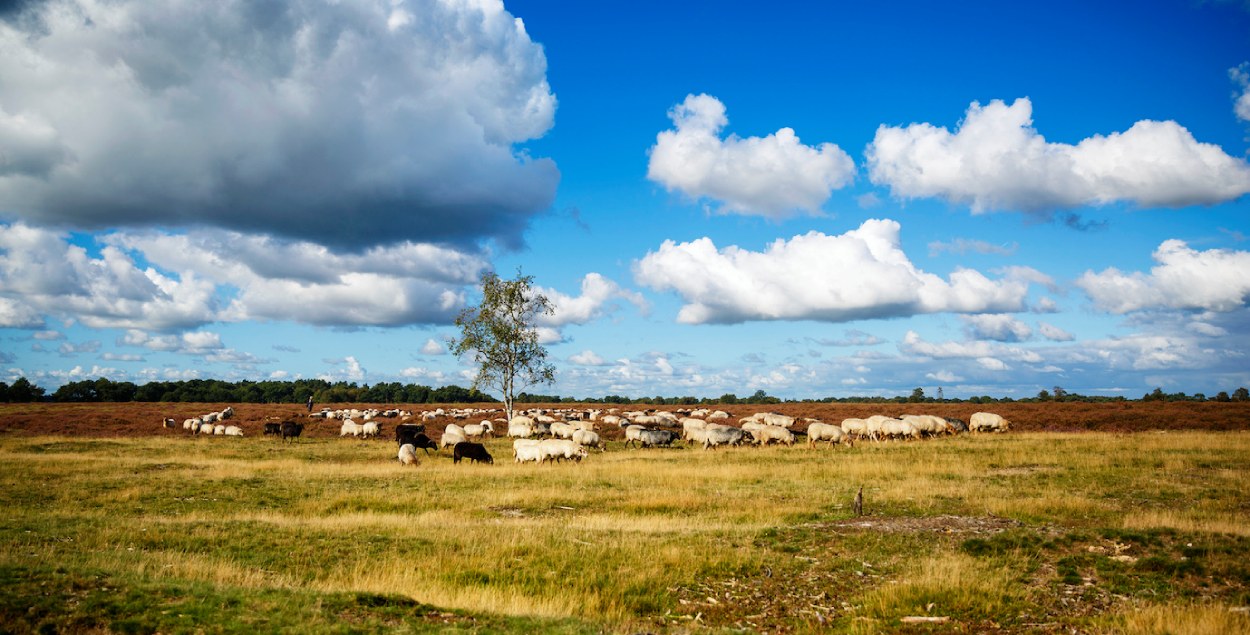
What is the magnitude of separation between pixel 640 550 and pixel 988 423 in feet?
140

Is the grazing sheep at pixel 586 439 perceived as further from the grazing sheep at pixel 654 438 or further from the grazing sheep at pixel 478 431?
the grazing sheep at pixel 478 431

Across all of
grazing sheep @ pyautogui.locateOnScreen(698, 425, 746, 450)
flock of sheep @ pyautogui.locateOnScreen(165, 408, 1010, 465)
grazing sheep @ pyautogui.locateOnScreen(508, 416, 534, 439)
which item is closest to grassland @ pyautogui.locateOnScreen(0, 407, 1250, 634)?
flock of sheep @ pyautogui.locateOnScreen(165, 408, 1010, 465)

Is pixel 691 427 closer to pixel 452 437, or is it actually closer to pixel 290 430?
pixel 452 437

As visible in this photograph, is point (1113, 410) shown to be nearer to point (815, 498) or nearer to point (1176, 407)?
point (1176, 407)

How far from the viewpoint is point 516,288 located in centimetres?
5675

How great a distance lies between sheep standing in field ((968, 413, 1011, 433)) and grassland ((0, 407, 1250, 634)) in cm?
2055

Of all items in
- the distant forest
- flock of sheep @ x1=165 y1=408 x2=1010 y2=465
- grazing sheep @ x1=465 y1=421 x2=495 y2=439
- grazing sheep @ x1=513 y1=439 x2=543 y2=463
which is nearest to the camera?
grazing sheep @ x1=513 y1=439 x2=543 y2=463

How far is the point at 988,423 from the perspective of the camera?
48250 mm

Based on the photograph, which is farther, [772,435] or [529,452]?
[772,435]

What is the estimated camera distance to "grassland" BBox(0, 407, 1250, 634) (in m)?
10.4

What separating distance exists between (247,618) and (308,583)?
2.83 metres

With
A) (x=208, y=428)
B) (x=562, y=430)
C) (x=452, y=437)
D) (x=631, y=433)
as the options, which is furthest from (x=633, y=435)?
(x=208, y=428)

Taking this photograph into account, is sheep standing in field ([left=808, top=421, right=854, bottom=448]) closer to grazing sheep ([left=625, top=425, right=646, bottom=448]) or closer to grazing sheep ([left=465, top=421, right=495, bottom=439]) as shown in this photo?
grazing sheep ([left=625, top=425, right=646, bottom=448])

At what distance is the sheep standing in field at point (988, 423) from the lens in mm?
48000
